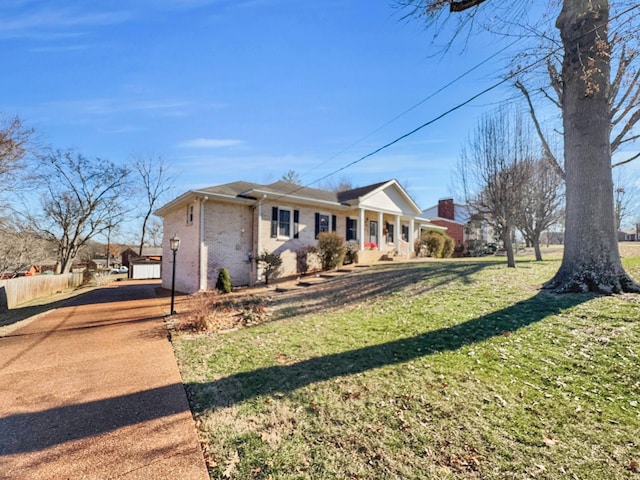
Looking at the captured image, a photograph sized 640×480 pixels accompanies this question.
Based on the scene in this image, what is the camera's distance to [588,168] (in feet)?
19.8

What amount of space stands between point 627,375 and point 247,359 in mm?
5103

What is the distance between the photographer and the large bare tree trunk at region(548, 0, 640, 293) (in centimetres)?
580

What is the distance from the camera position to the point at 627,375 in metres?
3.44

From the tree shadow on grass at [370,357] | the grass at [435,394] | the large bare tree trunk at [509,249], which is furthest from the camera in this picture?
the large bare tree trunk at [509,249]

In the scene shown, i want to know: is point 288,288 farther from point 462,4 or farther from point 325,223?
point 462,4

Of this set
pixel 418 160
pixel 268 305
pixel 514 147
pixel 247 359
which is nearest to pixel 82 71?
pixel 268 305

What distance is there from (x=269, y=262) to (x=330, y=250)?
317cm

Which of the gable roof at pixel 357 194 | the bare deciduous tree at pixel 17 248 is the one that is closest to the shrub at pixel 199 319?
the gable roof at pixel 357 194

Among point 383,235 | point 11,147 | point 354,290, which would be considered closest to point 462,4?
point 354,290

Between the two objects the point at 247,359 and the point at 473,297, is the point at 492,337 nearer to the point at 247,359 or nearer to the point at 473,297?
the point at 473,297

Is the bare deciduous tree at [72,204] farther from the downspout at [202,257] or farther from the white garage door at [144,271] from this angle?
the downspout at [202,257]

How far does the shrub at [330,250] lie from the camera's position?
1497 centimetres

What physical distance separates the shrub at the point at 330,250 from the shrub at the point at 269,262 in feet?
7.46

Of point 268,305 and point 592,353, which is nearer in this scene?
point 592,353
